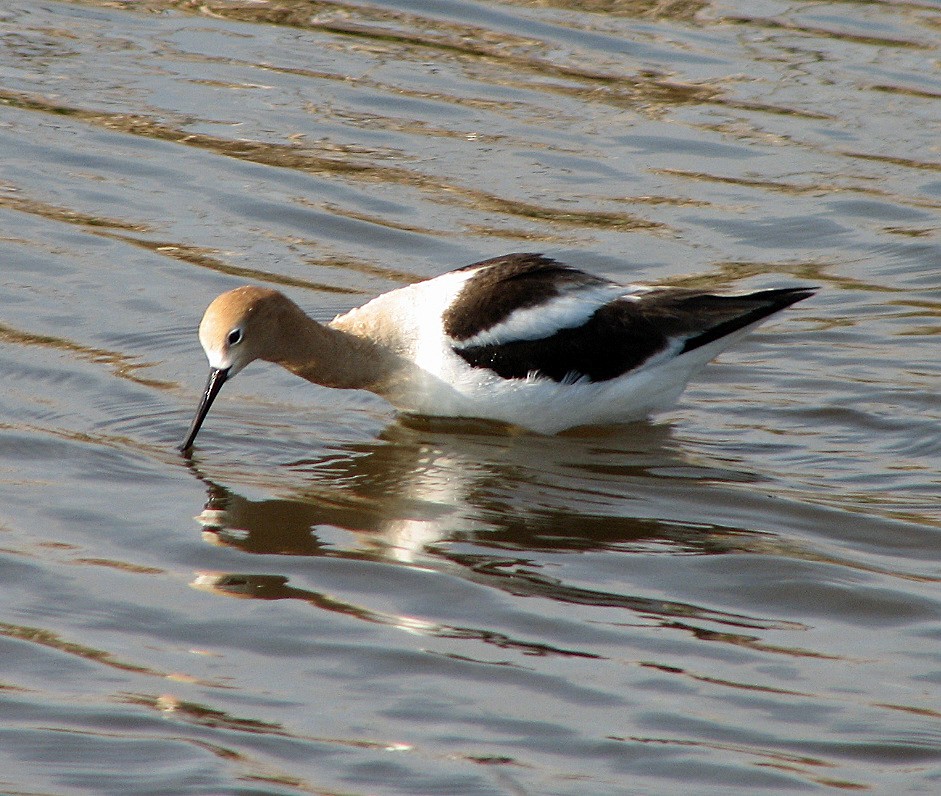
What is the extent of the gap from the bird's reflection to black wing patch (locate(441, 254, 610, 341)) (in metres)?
0.61

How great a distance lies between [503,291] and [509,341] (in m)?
0.24

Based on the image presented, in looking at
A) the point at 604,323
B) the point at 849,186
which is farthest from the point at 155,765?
the point at 849,186

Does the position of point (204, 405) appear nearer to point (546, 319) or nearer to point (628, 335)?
point (546, 319)

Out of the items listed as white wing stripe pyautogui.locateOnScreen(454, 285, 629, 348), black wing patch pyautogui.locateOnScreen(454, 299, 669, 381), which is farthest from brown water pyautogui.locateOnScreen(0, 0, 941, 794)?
white wing stripe pyautogui.locateOnScreen(454, 285, 629, 348)

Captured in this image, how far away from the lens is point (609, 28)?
13.0m

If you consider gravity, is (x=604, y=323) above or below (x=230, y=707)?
above

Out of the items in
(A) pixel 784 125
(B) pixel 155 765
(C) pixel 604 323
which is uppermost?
(A) pixel 784 125

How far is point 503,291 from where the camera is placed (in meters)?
7.52

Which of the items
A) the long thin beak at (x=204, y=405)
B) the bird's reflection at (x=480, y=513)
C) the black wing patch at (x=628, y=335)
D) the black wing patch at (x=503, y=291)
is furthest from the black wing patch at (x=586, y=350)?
the long thin beak at (x=204, y=405)

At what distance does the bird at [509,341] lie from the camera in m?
7.48

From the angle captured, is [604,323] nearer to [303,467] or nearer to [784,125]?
[303,467]

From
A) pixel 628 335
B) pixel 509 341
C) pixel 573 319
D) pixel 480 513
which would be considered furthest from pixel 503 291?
pixel 480 513

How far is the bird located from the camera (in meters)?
7.48

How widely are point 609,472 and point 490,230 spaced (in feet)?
9.49
